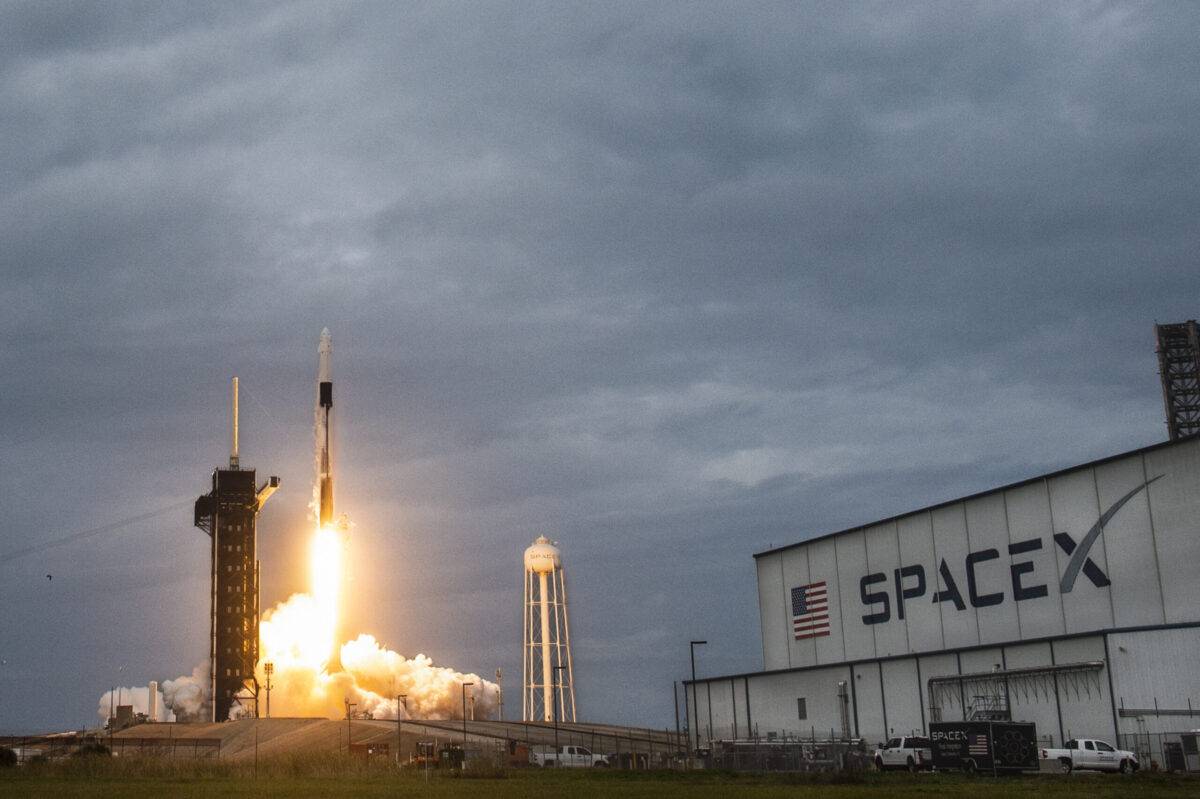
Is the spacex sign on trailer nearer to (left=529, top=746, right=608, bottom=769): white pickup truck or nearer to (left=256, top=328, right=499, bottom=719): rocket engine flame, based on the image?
(left=529, top=746, right=608, bottom=769): white pickup truck

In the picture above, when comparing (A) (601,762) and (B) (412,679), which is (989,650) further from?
(B) (412,679)

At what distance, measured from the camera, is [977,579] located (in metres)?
73.7

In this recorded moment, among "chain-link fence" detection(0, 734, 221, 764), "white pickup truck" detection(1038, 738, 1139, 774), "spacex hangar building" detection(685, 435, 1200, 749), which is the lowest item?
"white pickup truck" detection(1038, 738, 1139, 774)

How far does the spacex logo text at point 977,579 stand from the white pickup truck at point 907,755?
15616 mm

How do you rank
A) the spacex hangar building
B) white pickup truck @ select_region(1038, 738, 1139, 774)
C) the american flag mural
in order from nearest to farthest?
white pickup truck @ select_region(1038, 738, 1139, 774) → the spacex hangar building → the american flag mural

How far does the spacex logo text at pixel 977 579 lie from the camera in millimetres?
66688

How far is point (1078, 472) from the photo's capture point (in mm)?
68500

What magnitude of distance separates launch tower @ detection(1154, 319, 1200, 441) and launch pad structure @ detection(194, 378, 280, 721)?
282 ft

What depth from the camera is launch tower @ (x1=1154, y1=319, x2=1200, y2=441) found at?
3912 inches

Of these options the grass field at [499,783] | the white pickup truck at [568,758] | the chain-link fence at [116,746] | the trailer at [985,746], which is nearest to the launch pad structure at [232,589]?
the chain-link fence at [116,746]

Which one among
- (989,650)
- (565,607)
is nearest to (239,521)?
(565,607)

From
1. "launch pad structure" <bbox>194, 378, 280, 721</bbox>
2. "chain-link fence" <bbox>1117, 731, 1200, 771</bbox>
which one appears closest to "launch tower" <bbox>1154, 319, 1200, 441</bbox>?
"chain-link fence" <bbox>1117, 731, 1200, 771</bbox>

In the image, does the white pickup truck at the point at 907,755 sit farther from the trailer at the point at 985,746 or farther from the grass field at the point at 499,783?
the grass field at the point at 499,783

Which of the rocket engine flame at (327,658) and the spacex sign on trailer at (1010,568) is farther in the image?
the rocket engine flame at (327,658)
